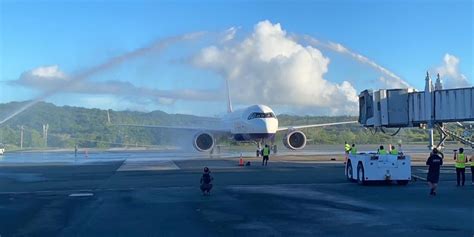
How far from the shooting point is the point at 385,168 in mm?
22938

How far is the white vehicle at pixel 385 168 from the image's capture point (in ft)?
74.8

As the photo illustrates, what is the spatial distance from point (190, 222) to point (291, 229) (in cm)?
251

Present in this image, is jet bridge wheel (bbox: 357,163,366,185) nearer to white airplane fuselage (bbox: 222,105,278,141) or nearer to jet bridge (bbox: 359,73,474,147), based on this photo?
jet bridge (bbox: 359,73,474,147)

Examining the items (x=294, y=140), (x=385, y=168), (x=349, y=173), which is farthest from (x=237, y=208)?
(x=294, y=140)

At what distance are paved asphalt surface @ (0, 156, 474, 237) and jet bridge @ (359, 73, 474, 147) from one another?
4011 millimetres

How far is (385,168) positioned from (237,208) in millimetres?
9363

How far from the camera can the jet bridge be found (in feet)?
92.5

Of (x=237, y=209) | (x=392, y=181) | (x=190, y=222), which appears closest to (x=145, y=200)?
(x=237, y=209)

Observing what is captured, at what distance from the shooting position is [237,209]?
15336mm

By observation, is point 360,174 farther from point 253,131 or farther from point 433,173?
point 253,131

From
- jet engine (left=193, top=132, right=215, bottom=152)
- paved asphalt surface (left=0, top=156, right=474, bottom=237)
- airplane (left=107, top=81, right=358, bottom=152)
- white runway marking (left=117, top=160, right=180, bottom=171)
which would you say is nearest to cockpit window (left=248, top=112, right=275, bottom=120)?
airplane (left=107, top=81, right=358, bottom=152)

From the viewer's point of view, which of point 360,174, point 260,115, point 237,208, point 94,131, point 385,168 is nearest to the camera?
point 237,208

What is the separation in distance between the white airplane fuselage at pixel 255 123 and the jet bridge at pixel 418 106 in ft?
69.1

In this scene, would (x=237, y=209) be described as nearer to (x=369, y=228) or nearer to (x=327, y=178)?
(x=369, y=228)
